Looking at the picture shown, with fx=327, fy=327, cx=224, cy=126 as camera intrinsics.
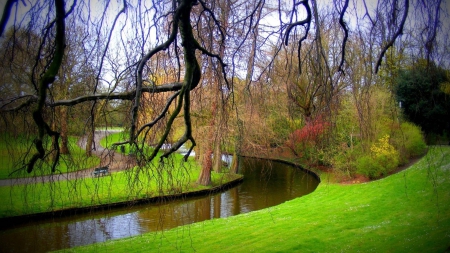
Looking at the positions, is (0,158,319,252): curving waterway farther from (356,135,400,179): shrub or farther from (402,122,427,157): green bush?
(402,122,427,157): green bush

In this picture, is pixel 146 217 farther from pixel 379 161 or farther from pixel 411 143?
pixel 411 143

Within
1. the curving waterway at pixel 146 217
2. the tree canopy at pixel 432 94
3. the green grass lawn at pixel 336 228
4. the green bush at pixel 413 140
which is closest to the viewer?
the tree canopy at pixel 432 94

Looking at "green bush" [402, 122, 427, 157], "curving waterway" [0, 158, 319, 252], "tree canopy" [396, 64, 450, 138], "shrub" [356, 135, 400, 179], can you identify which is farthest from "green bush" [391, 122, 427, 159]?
"tree canopy" [396, 64, 450, 138]

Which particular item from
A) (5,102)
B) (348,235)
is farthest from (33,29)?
(348,235)

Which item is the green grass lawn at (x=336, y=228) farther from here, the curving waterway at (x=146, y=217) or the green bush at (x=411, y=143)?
the green bush at (x=411, y=143)

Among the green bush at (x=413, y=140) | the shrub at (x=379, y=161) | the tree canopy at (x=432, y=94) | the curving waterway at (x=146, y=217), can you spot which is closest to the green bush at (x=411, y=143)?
the green bush at (x=413, y=140)

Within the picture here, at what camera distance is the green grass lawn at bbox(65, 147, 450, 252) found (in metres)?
6.59

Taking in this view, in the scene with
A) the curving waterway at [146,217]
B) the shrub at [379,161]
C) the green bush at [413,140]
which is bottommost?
the curving waterway at [146,217]

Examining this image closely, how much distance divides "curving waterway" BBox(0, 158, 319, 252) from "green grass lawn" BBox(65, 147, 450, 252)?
736 mm

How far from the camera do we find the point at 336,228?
8141mm

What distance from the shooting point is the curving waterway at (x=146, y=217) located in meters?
8.69

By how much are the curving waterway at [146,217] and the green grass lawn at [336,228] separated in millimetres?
736

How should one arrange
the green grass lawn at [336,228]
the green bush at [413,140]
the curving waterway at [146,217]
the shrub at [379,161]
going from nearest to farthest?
the green grass lawn at [336,228] → the curving waterway at [146,217] → the green bush at [413,140] → the shrub at [379,161]

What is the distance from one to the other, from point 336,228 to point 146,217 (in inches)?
253
